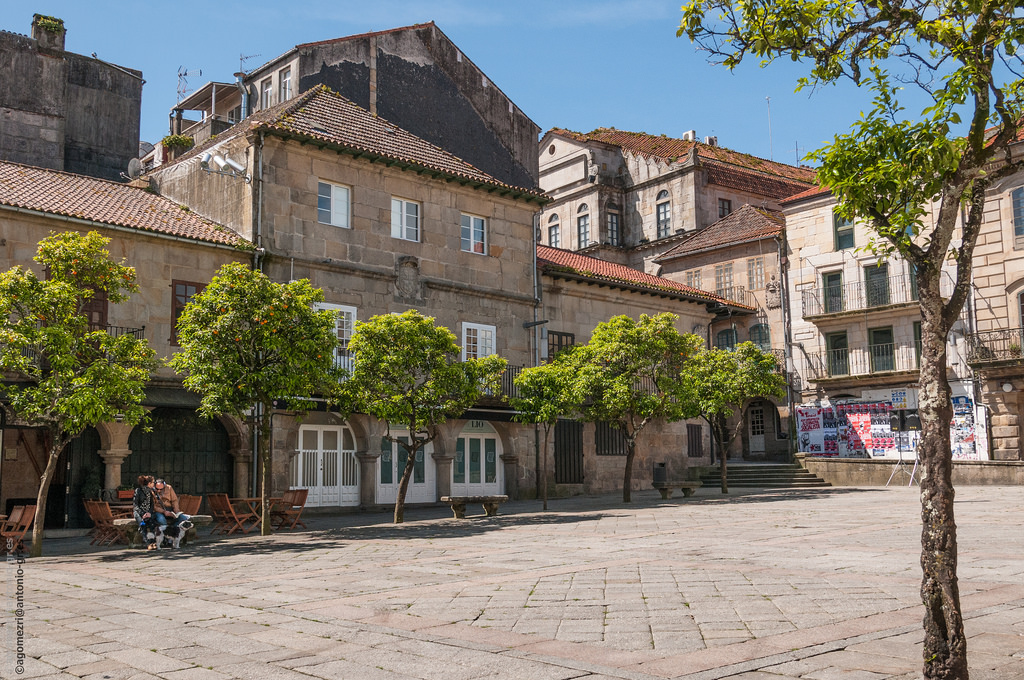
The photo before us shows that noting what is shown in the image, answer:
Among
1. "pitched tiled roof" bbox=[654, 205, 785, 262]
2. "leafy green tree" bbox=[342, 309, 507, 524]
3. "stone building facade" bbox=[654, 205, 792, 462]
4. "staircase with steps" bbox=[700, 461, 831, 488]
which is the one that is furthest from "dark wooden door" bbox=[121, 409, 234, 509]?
"pitched tiled roof" bbox=[654, 205, 785, 262]

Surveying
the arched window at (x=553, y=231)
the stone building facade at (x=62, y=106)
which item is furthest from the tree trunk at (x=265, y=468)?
the arched window at (x=553, y=231)

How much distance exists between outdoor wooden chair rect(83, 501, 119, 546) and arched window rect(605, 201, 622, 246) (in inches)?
1273

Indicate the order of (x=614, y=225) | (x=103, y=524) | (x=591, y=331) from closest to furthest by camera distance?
(x=103, y=524)
(x=591, y=331)
(x=614, y=225)

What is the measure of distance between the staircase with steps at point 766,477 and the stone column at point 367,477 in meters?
12.6

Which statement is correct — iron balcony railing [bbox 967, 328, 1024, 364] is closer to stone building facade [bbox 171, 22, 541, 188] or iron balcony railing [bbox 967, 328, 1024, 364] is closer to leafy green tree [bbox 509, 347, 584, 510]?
leafy green tree [bbox 509, 347, 584, 510]

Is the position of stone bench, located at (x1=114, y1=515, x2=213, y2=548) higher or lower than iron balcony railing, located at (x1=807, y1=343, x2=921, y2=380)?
lower

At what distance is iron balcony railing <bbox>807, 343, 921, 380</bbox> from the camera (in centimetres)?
3381

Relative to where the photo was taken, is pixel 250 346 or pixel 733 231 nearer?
pixel 250 346

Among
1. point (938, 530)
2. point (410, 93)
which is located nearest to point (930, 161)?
point (938, 530)

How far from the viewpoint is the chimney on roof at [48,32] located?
29.4 metres

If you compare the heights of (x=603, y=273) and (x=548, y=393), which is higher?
(x=603, y=273)

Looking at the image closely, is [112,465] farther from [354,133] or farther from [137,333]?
[354,133]

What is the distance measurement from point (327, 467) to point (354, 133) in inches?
341

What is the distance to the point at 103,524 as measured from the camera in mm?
16312
